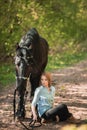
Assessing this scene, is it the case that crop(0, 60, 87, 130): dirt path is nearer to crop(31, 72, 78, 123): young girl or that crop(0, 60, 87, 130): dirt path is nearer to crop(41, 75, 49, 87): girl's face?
crop(31, 72, 78, 123): young girl

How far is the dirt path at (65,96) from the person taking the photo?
22.8 feet

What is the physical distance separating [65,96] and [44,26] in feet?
23.2

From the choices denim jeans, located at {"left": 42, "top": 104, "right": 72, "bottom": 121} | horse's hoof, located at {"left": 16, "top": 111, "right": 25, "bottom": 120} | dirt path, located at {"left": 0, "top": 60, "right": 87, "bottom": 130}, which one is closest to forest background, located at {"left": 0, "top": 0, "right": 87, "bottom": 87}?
dirt path, located at {"left": 0, "top": 60, "right": 87, "bottom": 130}

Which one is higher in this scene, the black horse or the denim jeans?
the black horse

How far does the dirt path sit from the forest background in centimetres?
169

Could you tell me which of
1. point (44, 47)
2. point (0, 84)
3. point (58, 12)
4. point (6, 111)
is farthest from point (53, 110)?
point (58, 12)

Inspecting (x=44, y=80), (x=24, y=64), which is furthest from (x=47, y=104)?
(x=24, y=64)

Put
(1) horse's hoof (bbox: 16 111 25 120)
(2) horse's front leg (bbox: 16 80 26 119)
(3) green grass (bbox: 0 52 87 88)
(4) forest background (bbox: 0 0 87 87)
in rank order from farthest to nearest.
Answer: (3) green grass (bbox: 0 52 87 88) < (4) forest background (bbox: 0 0 87 87) < (1) horse's hoof (bbox: 16 111 25 120) < (2) horse's front leg (bbox: 16 80 26 119)

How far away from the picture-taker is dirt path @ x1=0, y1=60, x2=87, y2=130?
6.94 metres

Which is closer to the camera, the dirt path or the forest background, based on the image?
the dirt path

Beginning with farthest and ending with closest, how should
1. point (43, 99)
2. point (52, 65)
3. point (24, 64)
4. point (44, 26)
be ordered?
point (52, 65) < point (44, 26) < point (24, 64) < point (43, 99)

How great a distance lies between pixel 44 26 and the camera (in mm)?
16547

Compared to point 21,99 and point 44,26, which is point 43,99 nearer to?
point 21,99

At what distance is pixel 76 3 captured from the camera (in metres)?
23.3
